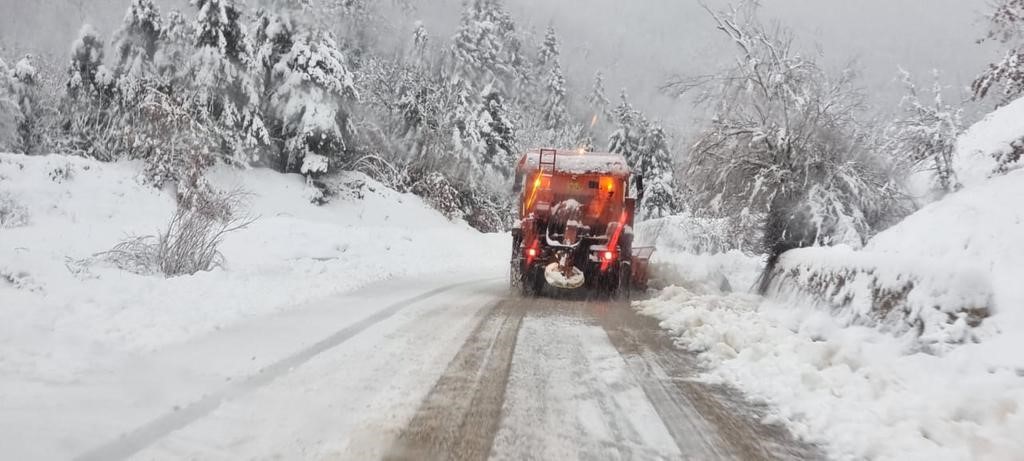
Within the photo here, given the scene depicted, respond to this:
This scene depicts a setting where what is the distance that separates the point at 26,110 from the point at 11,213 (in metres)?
20.8

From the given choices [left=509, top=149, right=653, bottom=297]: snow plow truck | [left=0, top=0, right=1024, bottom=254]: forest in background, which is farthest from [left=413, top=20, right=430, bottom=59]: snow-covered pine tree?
[left=509, top=149, right=653, bottom=297]: snow plow truck

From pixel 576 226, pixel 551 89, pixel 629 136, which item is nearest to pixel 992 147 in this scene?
pixel 576 226

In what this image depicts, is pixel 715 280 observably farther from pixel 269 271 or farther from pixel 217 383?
pixel 217 383

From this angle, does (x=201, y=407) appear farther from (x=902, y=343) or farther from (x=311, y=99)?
(x=311, y=99)

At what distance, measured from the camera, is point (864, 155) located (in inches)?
455

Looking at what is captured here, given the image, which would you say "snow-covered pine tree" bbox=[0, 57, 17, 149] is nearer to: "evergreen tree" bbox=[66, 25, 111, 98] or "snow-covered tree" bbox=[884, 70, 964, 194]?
"evergreen tree" bbox=[66, 25, 111, 98]

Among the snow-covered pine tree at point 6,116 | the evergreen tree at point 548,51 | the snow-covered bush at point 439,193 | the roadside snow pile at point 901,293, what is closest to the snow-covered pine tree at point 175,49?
the snow-covered pine tree at point 6,116

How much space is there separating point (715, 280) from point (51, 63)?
54.4m

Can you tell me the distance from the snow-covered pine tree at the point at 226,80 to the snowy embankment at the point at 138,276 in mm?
1562

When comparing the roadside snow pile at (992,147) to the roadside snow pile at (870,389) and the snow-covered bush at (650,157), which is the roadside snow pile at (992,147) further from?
the snow-covered bush at (650,157)

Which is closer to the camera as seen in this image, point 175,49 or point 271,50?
point 175,49

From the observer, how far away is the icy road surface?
128 inches

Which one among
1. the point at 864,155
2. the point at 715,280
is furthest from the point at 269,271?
the point at 864,155

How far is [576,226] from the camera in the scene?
37.8ft
